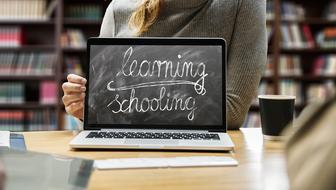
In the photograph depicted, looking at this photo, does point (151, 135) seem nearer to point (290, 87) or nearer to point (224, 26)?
point (224, 26)

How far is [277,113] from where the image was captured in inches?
47.2

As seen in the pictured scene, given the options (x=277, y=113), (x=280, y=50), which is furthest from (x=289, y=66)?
(x=277, y=113)

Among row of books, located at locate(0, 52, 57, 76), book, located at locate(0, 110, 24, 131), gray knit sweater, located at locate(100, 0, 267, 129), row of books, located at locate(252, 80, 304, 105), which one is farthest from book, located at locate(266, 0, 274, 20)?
gray knit sweater, located at locate(100, 0, 267, 129)

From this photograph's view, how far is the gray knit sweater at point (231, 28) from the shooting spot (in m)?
1.45

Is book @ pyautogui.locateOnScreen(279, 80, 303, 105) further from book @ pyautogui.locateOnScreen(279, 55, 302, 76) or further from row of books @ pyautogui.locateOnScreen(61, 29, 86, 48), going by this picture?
row of books @ pyautogui.locateOnScreen(61, 29, 86, 48)

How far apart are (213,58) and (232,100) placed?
0.24 meters

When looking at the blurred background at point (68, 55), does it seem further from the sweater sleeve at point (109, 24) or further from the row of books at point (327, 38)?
the sweater sleeve at point (109, 24)

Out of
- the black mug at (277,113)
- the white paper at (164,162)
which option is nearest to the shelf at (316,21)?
the black mug at (277,113)

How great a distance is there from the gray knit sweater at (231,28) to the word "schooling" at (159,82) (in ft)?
0.76

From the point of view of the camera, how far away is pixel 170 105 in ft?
3.95

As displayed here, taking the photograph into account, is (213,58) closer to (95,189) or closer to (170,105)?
(170,105)

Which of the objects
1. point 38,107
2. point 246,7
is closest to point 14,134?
point 246,7

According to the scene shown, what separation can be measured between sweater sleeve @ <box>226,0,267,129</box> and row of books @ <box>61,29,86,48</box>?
3465 mm

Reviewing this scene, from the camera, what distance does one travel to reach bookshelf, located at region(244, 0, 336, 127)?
4727mm
